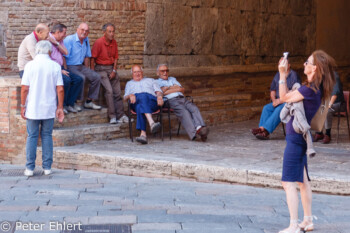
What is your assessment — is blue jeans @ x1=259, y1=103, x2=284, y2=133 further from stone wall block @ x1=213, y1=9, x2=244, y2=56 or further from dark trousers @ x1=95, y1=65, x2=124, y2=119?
stone wall block @ x1=213, y1=9, x2=244, y2=56

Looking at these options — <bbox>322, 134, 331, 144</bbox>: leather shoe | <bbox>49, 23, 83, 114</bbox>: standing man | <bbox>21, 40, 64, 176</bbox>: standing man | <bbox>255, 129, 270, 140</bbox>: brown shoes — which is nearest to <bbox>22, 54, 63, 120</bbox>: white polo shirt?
<bbox>21, 40, 64, 176</bbox>: standing man

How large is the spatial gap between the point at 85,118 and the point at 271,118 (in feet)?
9.18

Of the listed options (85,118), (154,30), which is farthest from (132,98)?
(154,30)

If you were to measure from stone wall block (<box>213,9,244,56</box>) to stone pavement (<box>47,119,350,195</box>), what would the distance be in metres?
2.91

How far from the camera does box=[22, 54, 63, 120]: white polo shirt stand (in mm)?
7852

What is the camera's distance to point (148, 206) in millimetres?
6246

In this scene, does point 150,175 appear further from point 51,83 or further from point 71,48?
point 71,48

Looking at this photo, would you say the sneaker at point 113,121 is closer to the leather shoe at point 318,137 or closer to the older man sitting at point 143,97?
the older man sitting at point 143,97

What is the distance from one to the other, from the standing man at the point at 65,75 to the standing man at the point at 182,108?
1331mm

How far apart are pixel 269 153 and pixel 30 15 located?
4.17 metres

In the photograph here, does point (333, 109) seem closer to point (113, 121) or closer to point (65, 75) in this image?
point (113, 121)

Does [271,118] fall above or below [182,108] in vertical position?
below

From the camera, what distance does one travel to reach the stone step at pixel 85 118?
31.5 ft

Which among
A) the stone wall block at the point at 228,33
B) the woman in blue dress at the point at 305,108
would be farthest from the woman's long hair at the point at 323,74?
the stone wall block at the point at 228,33
